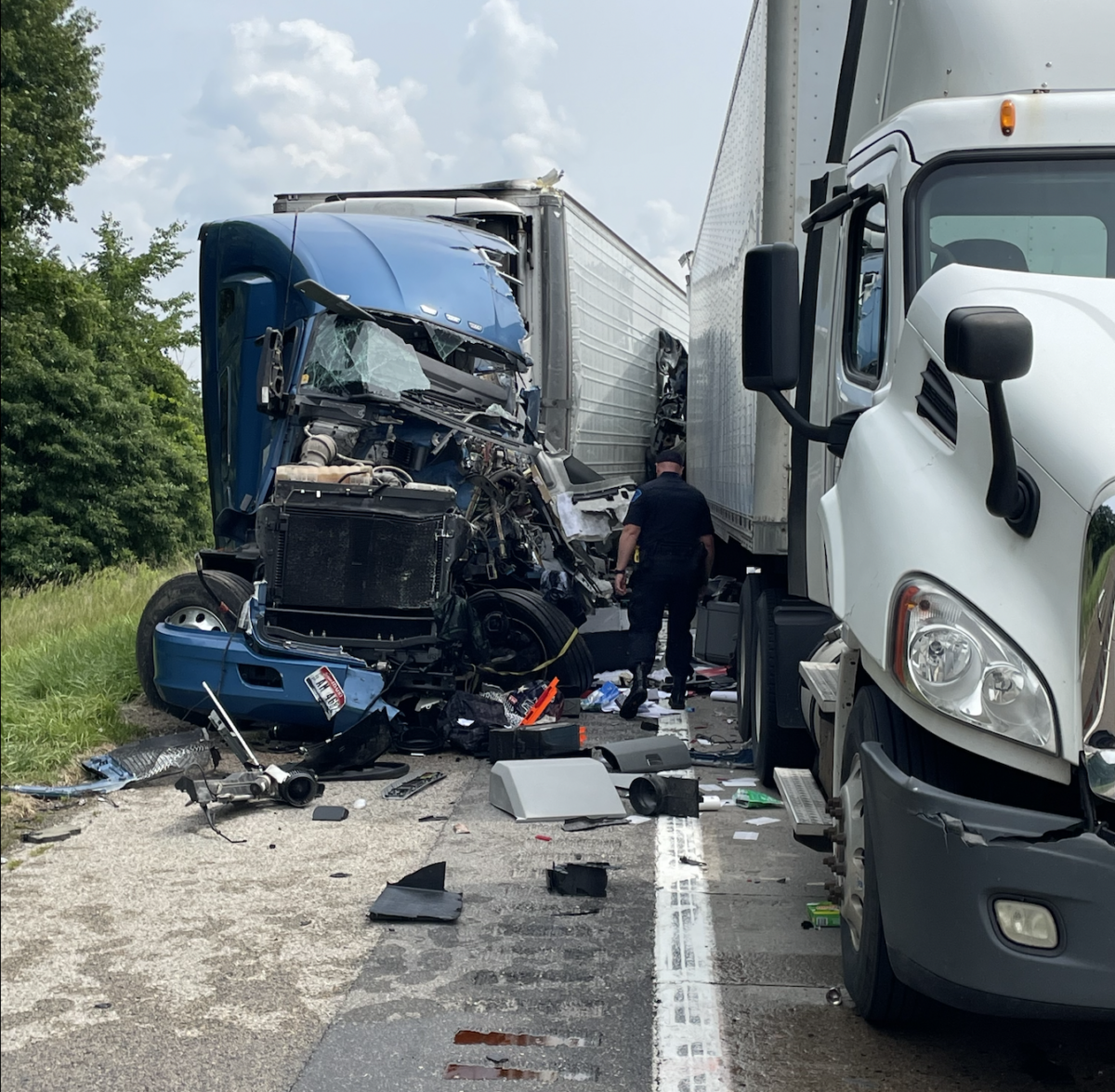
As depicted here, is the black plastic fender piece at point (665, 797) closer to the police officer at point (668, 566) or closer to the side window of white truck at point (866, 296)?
the side window of white truck at point (866, 296)

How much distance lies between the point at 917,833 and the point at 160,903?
318 cm

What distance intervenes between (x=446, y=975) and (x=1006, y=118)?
3.43 metres

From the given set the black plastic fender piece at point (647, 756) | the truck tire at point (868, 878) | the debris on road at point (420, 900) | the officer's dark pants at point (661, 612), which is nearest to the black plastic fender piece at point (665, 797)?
the black plastic fender piece at point (647, 756)

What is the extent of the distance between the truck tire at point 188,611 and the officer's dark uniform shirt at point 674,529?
2.89 m

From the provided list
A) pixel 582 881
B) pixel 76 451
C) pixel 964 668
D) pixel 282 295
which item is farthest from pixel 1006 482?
pixel 76 451

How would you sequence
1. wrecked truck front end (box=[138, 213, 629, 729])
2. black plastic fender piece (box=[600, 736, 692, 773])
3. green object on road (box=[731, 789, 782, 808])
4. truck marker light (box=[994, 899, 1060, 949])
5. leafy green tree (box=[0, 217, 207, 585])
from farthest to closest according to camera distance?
leafy green tree (box=[0, 217, 207, 585])
wrecked truck front end (box=[138, 213, 629, 729])
black plastic fender piece (box=[600, 736, 692, 773])
green object on road (box=[731, 789, 782, 808])
truck marker light (box=[994, 899, 1060, 949])

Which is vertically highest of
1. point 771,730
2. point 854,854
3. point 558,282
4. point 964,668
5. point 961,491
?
point 558,282

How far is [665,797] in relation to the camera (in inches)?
265

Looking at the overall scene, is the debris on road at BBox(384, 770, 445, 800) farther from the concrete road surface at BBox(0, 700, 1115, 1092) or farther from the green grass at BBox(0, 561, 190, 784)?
the green grass at BBox(0, 561, 190, 784)

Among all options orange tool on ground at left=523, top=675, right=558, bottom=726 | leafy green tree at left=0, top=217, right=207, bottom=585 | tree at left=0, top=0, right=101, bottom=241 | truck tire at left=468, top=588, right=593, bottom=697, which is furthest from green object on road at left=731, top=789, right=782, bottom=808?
tree at left=0, top=0, right=101, bottom=241

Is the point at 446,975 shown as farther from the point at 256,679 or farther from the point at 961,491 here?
the point at 256,679

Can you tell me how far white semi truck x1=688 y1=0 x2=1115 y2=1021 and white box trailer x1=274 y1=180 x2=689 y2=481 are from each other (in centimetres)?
600

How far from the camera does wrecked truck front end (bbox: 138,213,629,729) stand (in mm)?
8109

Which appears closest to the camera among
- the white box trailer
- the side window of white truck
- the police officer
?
the side window of white truck
